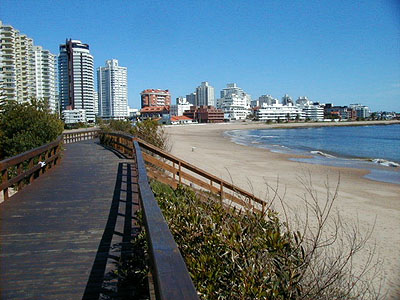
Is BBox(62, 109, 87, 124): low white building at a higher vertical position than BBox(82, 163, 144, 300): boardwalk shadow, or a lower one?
higher

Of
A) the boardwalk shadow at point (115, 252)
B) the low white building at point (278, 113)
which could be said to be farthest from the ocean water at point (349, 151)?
the low white building at point (278, 113)

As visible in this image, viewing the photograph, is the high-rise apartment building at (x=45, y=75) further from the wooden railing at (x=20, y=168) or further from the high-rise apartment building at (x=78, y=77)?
the wooden railing at (x=20, y=168)

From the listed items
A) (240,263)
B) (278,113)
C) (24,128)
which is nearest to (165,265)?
(240,263)

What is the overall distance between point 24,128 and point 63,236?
1125 cm

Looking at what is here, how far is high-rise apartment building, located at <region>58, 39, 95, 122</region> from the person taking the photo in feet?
500

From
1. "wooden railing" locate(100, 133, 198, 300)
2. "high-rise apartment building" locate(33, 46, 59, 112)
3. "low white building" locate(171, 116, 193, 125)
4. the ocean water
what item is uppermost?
"high-rise apartment building" locate(33, 46, 59, 112)

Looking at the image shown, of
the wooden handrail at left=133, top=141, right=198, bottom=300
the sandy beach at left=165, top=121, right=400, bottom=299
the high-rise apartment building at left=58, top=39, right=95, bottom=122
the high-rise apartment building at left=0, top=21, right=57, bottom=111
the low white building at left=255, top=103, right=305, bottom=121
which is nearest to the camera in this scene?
the wooden handrail at left=133, top=141, right=198, bottom=300

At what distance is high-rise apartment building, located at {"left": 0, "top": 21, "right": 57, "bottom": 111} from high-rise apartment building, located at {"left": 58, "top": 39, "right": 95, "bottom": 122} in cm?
3189

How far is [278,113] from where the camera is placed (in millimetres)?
176250

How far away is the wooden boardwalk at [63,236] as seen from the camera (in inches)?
140

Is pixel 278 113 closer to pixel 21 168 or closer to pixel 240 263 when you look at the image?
pixel 21 168

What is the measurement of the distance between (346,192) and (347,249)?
27.4 ft

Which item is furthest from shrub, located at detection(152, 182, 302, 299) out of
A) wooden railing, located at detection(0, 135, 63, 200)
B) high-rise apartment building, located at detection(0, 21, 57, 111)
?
high-rise apartment building, located at detection(0, 21, 57, 111)

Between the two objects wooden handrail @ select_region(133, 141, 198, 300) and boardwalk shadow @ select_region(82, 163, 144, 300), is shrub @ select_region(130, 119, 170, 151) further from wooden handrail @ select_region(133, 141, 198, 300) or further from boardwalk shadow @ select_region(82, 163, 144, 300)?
wooden handrail @ select_region(133, 141, 198, 300)
